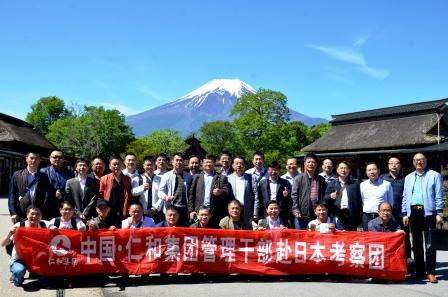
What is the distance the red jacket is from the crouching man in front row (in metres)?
0.90

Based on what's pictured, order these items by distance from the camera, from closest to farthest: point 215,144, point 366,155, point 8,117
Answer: point 366,155, point 8,117, point 215,144

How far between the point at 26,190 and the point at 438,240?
597cm

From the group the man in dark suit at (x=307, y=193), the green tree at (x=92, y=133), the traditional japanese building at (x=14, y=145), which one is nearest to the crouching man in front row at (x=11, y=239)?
the man in dark suit at (x=307, y=193)

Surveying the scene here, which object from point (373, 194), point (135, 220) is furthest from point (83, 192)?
point (373, 194)

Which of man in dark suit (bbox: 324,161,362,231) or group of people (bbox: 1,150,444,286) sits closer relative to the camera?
group of people (bbox: 1,150,444,286)

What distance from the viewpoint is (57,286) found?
586 centimetres

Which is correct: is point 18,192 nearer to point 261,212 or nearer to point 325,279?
point 261,212

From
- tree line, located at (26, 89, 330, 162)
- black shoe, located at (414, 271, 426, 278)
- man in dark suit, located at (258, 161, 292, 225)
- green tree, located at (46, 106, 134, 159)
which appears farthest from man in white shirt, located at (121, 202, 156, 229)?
green tree, located at (46, 106, 134, 159)

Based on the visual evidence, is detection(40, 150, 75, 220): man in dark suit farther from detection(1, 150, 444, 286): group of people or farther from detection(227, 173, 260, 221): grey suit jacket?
detection(227, 173, 260, 221): grey suit jacket

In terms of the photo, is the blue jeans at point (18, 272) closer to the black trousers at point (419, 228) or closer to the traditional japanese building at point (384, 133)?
the black trousers at point (419, 228)

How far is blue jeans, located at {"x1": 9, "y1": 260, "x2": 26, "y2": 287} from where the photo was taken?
5.71 metres

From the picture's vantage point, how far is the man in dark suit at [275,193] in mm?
7133

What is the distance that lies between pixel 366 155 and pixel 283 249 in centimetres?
1875

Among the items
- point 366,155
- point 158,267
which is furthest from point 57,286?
point 366,155
